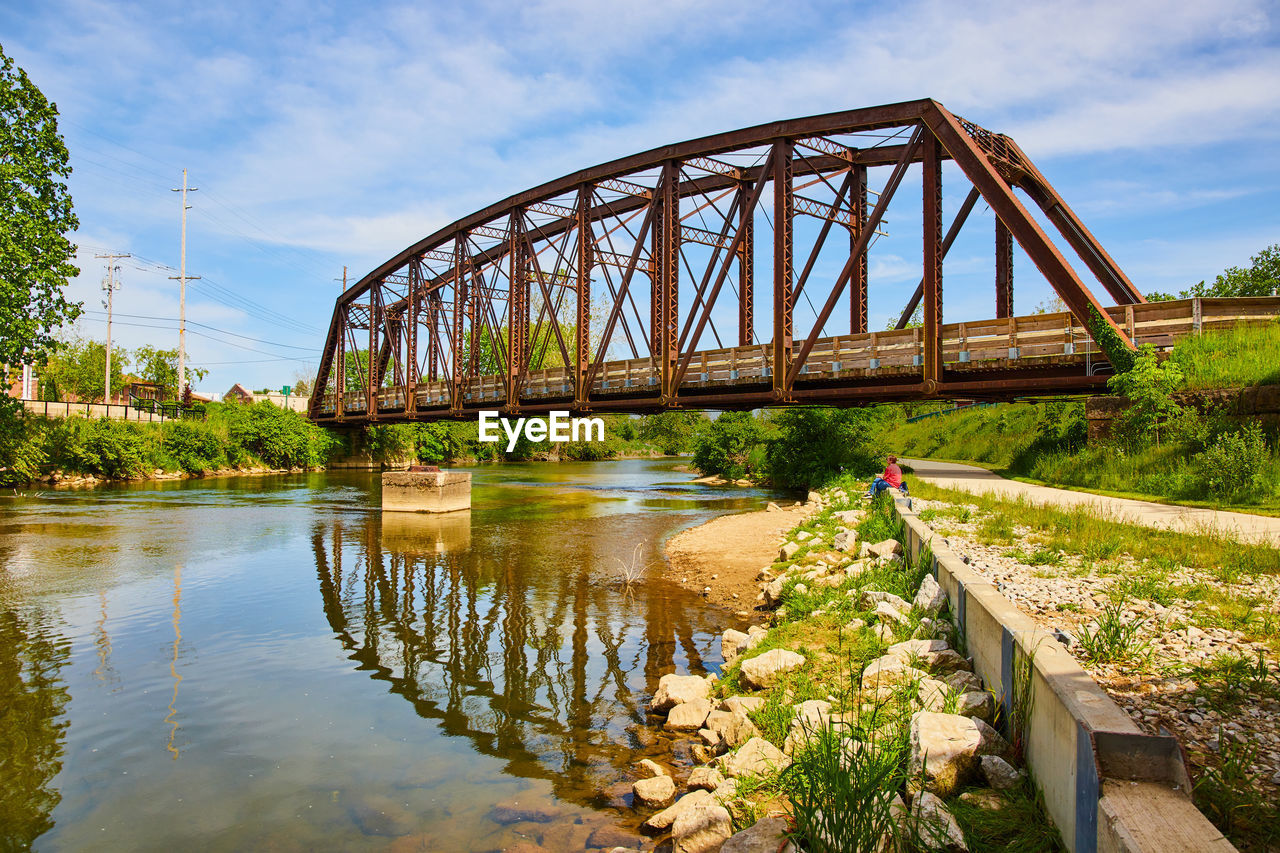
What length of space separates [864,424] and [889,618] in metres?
28.4

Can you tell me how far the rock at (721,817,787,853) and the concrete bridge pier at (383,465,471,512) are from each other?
2518cm

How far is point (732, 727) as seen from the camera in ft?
21.7

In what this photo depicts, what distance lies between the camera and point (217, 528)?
2395 cm

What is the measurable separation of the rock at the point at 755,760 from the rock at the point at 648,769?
2.55 feet

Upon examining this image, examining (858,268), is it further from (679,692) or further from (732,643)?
(679,692)

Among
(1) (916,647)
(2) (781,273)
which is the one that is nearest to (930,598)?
(1) (916,647)

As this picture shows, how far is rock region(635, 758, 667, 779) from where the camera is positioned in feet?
21.0

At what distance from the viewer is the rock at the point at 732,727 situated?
639 cm

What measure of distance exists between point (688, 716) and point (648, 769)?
1022 mm

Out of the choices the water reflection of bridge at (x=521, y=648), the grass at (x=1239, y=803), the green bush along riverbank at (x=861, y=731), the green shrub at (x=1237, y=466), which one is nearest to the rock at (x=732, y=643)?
the green bush along riverbank at (x=861, y=731)

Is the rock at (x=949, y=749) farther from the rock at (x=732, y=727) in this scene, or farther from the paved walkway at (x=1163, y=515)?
the paved walkway at (x=1163, y=515)

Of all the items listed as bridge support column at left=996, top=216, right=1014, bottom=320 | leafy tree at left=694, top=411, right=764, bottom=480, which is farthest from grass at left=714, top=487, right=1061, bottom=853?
leafy tree at left=694, top=411, right=764, bottom=480

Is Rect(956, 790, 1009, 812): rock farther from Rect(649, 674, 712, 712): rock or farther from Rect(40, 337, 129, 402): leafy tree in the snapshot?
Rect(40, 337, 129, 402): leafy tree

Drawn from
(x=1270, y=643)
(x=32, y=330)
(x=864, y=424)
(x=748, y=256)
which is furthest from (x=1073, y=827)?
(x=32, y=330)
